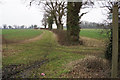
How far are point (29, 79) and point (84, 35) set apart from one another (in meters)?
12.4

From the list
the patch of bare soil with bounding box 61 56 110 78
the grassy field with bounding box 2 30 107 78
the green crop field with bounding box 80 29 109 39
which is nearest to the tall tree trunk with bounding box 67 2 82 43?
the green crop field with bounding box 80 29 109 39

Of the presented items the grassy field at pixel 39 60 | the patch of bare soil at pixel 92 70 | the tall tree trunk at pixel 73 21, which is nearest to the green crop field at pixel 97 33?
the grassy field at pixel 39 60

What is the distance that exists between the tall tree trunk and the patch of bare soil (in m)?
8.89

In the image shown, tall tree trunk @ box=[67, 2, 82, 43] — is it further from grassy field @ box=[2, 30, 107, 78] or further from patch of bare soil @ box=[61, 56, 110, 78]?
patch of bare soil @ box=[61, 56, 110, 78]

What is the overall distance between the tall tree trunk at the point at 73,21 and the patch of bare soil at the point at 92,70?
889 centimetres

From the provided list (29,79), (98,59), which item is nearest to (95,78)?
(98,59)

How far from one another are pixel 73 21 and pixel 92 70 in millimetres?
9521

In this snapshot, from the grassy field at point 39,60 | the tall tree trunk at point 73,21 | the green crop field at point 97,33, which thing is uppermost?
the tall tree trunk at point 73,21

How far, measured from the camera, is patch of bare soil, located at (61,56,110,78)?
14.0ft

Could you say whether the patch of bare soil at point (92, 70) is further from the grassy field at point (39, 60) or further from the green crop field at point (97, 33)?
the green crop field at point (97, 33)

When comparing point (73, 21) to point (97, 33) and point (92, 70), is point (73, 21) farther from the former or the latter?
point (92, 70)

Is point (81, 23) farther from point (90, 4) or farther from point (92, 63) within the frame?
point (92, 63)

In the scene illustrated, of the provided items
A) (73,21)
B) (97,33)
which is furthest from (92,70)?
(73,21)

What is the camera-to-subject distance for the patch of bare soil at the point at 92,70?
4280mm
